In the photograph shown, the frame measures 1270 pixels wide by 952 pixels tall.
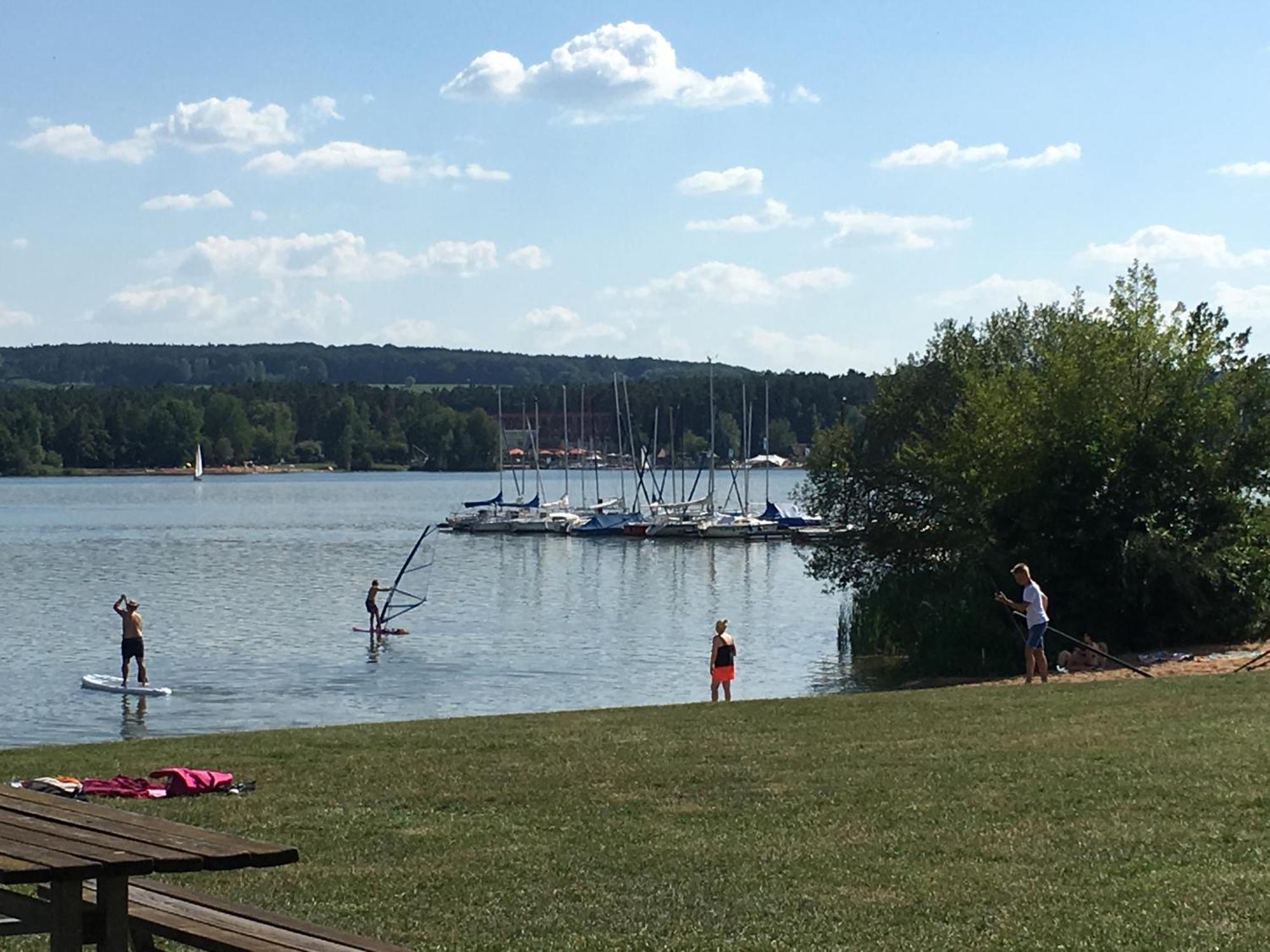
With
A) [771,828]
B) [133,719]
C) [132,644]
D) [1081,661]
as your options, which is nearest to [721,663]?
[1081,661]

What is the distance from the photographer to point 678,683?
121 feet

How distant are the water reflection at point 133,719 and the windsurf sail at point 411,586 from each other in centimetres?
1521

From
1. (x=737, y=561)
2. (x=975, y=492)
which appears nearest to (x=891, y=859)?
(x=975, y=492)

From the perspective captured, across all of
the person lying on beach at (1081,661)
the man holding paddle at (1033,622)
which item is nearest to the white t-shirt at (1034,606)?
the man holding paddle at (1033,622)

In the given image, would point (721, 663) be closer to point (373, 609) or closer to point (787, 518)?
point (373, 609)

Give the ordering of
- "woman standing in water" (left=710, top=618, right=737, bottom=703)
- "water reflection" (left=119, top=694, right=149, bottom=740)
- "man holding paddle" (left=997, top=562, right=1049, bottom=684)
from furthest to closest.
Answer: "water reflection" (left=119, top=694, right=149, bottom=740) → "woman standing in water" (left=710, top=618, right=737, bottom=703) → "man holding paddle" (left=997, top=562, right=1049, bottom=684)

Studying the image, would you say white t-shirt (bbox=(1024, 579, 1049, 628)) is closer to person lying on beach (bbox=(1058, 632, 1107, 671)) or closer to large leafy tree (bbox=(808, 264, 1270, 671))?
person lying on beach (bbox=(1058, 632, 1107, 671))

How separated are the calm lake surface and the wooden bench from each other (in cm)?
2204

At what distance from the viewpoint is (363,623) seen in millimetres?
52281

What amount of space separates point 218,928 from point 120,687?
97.1ft

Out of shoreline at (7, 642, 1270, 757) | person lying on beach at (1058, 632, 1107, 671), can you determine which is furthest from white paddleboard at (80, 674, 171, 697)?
person lying on beach at (1058, 632, 1107, 671)

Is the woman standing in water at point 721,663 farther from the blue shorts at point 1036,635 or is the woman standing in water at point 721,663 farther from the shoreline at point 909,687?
the blue shorts at point 1036,635

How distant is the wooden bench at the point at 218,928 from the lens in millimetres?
6441

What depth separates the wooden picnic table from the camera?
18.4 ft
